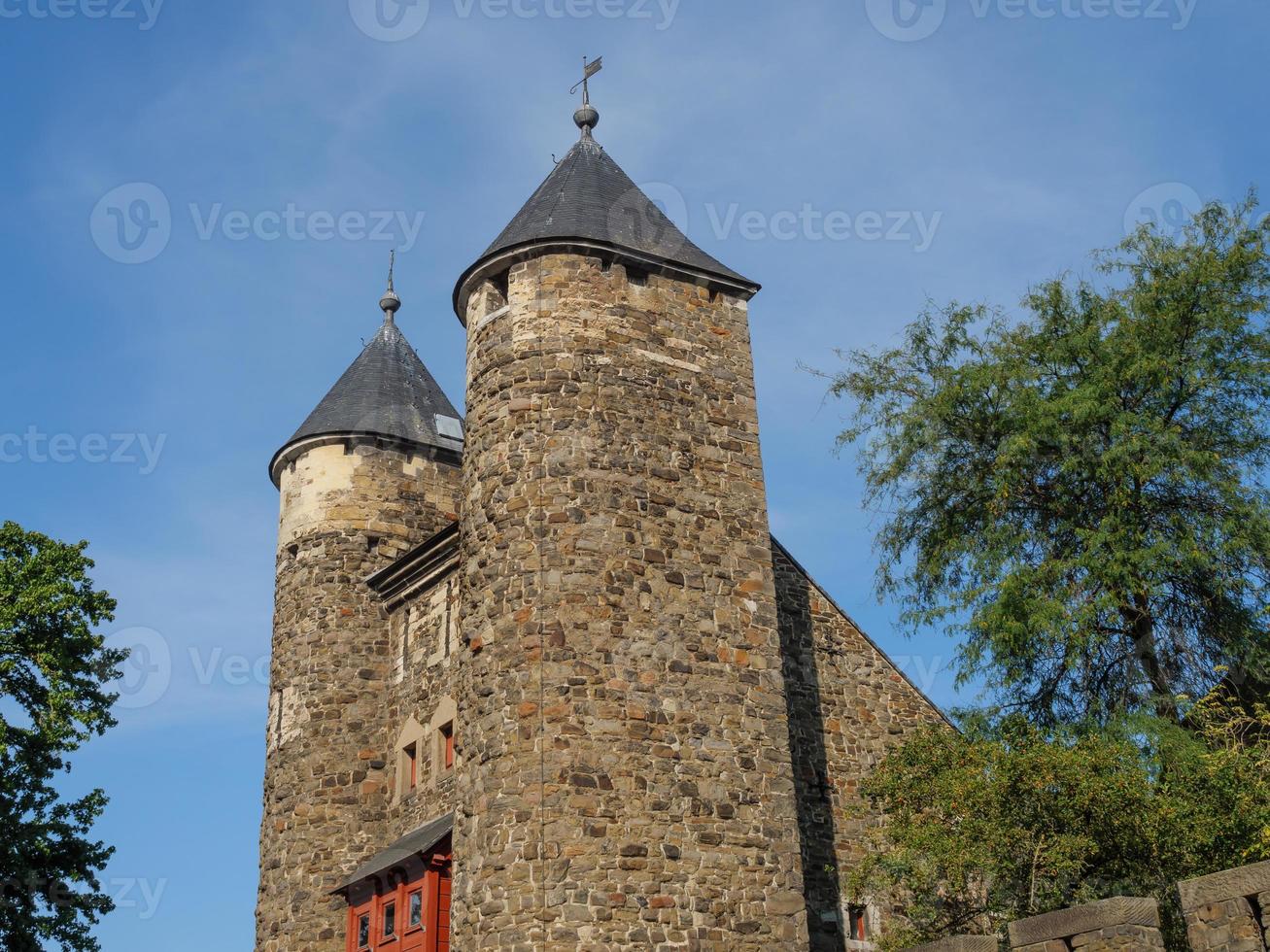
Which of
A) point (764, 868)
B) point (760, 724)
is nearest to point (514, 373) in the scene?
point (760, 724)

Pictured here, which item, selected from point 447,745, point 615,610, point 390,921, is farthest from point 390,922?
point 615,610

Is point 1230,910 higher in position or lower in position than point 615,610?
lower

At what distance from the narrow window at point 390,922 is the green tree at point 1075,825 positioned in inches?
263

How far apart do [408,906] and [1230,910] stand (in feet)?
37.6

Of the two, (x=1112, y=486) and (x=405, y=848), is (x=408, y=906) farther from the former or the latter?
(x=1112, y=486)

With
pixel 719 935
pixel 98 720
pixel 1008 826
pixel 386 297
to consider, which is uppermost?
pixel 386 297

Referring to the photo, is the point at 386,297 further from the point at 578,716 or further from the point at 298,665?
the point at 578,716

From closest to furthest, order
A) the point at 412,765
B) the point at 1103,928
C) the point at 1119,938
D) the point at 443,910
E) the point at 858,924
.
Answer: the point at 1119,938
the point at 1103,928
the point at 443,910
the point at 858,924
the point at 412,765

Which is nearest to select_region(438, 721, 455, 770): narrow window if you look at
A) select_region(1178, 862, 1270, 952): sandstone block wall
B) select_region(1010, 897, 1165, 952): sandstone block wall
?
select_region(1010, 897, 1165, 952): sandstone block wall

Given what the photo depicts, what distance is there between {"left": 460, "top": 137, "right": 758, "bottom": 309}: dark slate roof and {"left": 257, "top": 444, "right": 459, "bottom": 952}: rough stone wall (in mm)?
5632

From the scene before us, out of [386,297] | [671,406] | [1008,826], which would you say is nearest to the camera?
[1008,826]

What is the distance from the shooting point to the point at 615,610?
57.5 feet

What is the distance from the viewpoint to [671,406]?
19375 mm

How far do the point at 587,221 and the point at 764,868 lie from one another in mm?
9112
